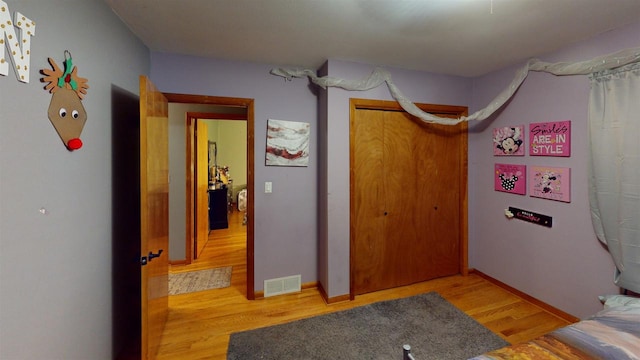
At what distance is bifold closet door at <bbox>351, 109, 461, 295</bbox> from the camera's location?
2.72 metres

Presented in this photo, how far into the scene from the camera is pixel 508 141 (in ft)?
8.89

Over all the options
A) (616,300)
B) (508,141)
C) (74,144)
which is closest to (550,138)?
(508,141)

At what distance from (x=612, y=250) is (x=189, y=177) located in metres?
4.26

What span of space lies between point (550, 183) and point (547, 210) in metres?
0.25

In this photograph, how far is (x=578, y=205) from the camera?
2199 millimetres

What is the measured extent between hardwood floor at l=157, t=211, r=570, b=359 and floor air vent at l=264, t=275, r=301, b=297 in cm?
6

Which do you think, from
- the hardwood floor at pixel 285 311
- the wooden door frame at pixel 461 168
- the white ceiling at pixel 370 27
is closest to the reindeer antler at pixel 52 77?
the white ceiling at pixel 370 27

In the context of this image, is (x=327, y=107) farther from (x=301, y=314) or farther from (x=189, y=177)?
(x=189, y=177)

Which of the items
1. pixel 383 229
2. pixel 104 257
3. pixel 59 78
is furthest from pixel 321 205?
pixel 59 78

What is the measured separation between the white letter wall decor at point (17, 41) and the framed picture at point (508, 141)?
3480mm

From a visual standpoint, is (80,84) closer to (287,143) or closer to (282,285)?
(287,143)

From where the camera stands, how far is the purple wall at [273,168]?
7.99 feet

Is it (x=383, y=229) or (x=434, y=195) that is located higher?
(x=434, y=195)

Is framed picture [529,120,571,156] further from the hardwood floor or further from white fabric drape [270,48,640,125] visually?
the hardwood floor
